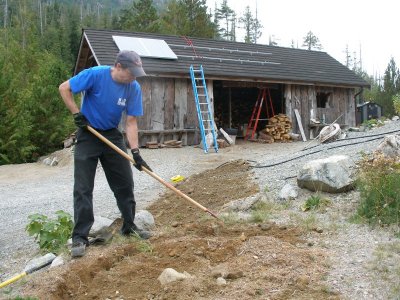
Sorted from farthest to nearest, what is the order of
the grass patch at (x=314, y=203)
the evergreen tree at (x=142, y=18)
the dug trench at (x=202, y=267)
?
1. the evergreen tree at (x=142, y=18)
2. the grass patch at (x=314, y=203)
3. the dug trench at (x=202, y=267)

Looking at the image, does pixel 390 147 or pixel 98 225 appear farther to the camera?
pixel 390 147

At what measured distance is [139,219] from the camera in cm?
494

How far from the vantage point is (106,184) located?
31.2 feet

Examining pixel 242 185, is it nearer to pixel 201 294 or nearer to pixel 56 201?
pixel 56 201

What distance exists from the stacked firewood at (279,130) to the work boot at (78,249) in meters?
13.4

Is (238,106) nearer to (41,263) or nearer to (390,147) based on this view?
(390,147)

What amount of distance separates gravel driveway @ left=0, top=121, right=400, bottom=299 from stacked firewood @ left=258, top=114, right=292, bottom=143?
204 centimetres

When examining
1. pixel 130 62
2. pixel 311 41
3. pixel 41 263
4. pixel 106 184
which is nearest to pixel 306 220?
pixel 130 62

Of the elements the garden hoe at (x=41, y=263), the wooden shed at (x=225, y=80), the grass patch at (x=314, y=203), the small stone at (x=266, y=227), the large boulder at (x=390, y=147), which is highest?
the wooden shed at (x=225, y=80)

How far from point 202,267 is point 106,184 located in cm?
632

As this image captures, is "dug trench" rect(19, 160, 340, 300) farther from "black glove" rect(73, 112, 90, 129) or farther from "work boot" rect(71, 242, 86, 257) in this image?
"black glove" rect(73, 112, 90, 129)

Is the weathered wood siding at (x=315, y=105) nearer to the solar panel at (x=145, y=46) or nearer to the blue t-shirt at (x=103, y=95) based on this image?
the solar panel at (x=145, y=46)

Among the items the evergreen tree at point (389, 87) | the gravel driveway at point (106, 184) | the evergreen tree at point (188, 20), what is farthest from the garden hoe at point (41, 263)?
the evergreen tree at point (188, 20)

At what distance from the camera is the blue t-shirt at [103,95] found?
13.8 ft
